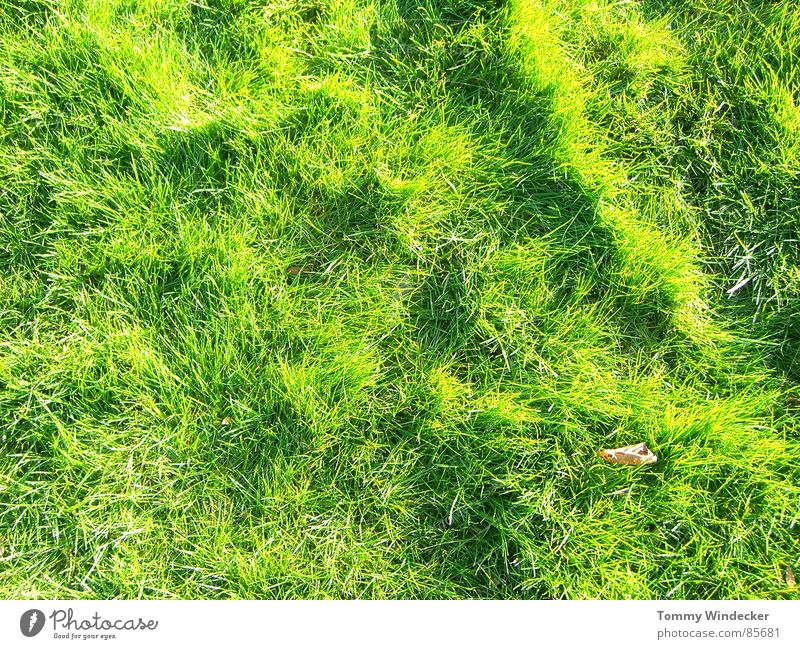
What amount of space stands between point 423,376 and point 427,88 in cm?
125

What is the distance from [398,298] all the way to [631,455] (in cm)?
107
